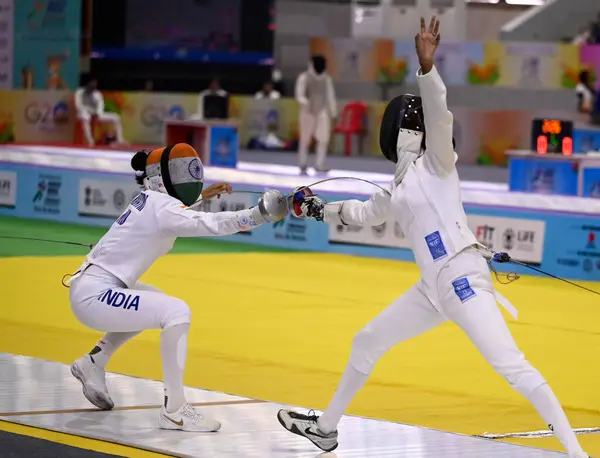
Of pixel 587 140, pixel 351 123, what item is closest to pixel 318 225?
pixel 587 140

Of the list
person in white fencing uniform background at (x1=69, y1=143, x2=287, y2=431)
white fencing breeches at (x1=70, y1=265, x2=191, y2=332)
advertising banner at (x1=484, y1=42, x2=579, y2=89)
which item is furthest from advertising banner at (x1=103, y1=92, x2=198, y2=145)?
white fencing breeches at (x1=70, y1=265, x2=191, y2=332)

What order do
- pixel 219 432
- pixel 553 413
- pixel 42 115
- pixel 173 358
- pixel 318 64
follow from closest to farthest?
pixel 553 413, pixel 173 358, pixel 219 432, pixel 318 64, pixel 42 115

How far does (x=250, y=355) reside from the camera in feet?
27.0

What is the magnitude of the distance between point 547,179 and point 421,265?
38.9ft

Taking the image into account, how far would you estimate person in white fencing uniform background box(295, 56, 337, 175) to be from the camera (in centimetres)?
2064

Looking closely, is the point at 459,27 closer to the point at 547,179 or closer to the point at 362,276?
the point at 547,179

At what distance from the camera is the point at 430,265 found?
5.47 metres

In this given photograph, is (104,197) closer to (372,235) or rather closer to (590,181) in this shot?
(372,235)

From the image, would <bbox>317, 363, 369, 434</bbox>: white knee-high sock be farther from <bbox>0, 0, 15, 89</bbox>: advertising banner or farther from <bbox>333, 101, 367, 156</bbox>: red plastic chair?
<bbox>0, 0, 15, 89</bbox>: advertising banner

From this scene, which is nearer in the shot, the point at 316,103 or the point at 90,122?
the point at 316,103

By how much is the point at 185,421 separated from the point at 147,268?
2.74 ft

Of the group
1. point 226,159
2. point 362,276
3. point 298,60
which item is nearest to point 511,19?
point 298,60

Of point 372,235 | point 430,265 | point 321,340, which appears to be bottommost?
point 321,340

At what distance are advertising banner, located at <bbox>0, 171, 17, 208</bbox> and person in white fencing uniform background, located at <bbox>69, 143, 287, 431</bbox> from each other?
34.8 feet
